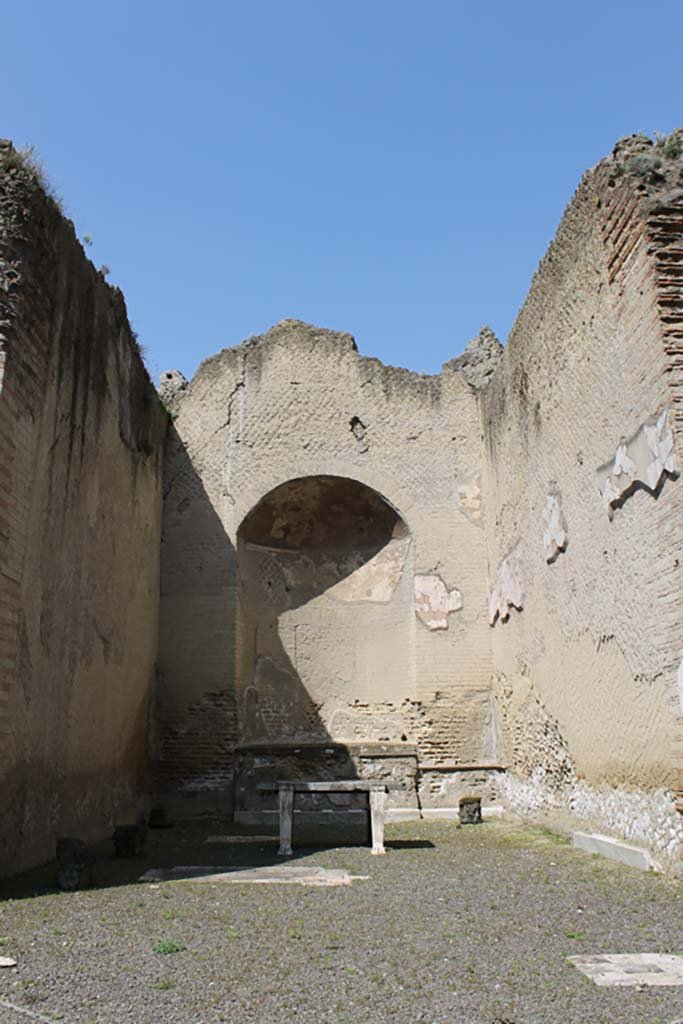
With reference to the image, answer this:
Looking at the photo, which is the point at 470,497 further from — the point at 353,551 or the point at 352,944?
the point at 352,944

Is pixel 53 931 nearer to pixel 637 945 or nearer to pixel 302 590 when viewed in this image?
pixel 637 945

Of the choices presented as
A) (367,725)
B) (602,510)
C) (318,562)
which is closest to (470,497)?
(318,562)

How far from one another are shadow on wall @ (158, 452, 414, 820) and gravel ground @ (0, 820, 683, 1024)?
4.30 metres

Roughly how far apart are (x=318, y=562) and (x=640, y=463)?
23.0 feet

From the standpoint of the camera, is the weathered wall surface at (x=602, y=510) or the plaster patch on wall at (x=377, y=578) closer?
the weathered wall surface at (x=602, y=510)

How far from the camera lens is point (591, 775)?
284 inches

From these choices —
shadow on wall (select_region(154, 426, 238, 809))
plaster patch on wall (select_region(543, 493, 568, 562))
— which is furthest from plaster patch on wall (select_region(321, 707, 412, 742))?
plaster patch on wall (select_region(543, 493, 568, 562))

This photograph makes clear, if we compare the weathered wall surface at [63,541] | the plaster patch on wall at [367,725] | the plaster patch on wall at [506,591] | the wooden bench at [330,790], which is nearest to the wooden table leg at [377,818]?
the wooden bench at [330,790]

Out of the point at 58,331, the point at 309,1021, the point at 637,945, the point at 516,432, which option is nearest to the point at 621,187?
the point at 516,432

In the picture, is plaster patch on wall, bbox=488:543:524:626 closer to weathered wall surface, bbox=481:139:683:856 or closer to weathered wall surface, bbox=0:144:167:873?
weathered wall surface, bbox=481:139:683:856

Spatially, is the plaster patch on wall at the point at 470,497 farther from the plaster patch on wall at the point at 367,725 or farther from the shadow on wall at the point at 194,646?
the shadow on wall at the point at 194,646

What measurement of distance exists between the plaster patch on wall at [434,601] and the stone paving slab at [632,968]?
736cm

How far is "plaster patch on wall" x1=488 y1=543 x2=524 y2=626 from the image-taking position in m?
9.62

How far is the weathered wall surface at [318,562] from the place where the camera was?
10898 mm
